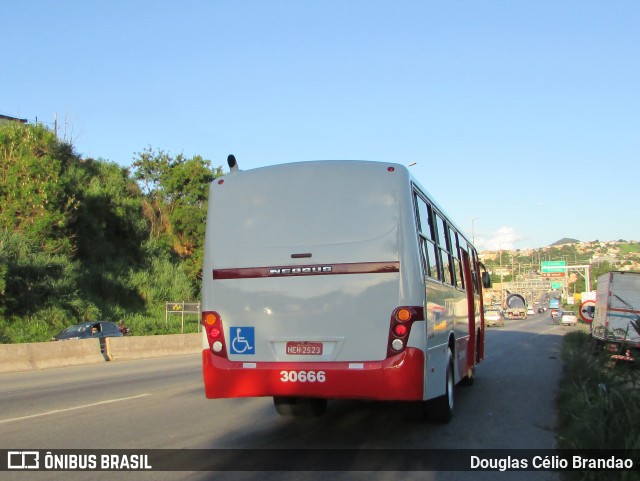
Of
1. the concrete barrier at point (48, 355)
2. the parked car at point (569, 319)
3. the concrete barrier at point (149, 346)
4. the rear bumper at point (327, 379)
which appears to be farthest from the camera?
the parked car at point (569, 319)

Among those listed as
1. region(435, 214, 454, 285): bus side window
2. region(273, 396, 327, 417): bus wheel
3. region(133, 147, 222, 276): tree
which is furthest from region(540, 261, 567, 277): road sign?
region(273, 396, 327, 417): bus wheel

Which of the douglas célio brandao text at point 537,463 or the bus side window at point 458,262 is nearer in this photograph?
the douglas célio brandao text at point 537,463

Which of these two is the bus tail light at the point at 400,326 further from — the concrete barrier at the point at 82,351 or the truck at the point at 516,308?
the truck at the point at 516,308

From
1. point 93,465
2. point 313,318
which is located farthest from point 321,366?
point 93,465

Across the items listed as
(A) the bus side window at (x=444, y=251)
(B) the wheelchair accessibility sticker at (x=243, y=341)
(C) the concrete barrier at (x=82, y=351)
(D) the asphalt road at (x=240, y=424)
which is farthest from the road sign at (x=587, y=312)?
(B) the wheelchair accessibility sticker at (x=243, y=341)

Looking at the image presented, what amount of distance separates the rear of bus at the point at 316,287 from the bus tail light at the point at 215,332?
1cm

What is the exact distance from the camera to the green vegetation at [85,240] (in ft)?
99.7

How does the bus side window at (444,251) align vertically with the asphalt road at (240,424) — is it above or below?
above

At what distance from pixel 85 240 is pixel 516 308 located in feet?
217

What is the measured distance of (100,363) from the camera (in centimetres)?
2159

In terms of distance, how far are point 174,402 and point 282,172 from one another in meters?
5.41

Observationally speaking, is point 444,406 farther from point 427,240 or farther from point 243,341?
point 243,341

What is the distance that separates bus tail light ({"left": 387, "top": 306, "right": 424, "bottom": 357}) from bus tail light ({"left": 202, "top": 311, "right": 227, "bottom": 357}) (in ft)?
6.40

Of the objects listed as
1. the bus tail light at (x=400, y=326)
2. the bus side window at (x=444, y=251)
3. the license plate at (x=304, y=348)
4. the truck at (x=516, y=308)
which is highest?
the bus side window at (x=444, y=251)
